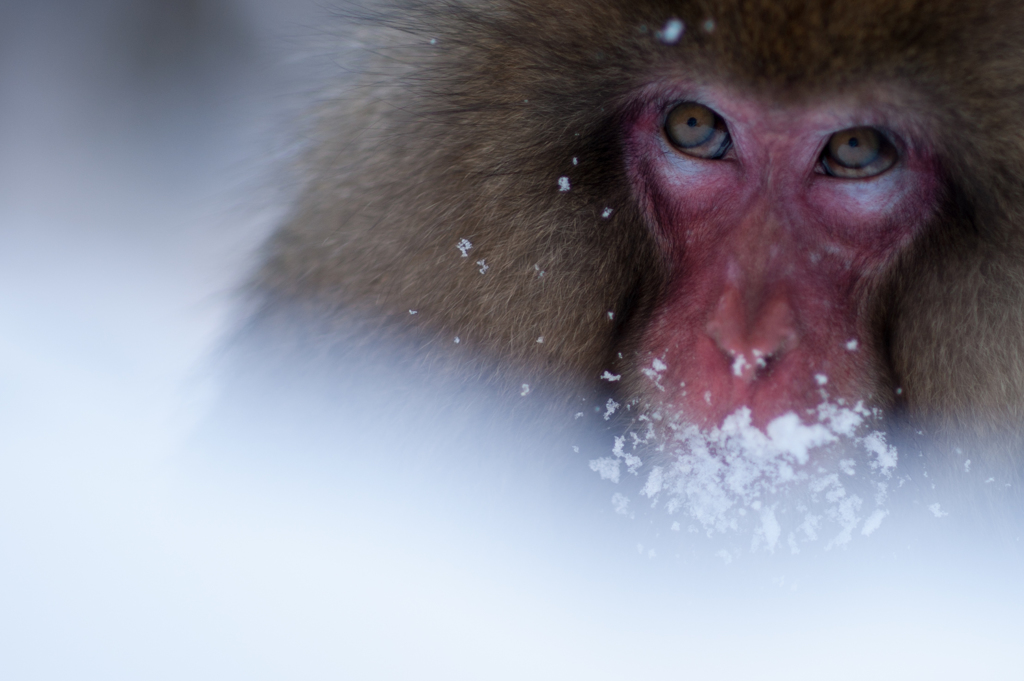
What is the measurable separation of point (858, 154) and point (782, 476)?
433mm

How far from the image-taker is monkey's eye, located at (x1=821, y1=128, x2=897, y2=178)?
1102mm

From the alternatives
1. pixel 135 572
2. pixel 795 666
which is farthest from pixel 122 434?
pixel 795 666

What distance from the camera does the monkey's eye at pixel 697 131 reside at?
116 cm

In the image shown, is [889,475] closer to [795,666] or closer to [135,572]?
[795,666]

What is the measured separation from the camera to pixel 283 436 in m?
1.50

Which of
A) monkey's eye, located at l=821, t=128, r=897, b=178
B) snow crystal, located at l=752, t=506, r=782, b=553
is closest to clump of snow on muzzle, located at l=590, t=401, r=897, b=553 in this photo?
snow crystal, located at l=752, t=506, r=782, b=553

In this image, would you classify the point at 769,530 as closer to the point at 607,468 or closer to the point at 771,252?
the point at 607,468

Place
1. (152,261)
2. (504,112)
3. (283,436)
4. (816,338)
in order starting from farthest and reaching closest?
(152,261)
(283,436)
(504,112)
(816,338)

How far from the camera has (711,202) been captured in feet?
3.76

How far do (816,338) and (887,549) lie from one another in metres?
0.31

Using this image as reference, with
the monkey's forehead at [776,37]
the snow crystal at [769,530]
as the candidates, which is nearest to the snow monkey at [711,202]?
the monkey's forehead at [776,37]

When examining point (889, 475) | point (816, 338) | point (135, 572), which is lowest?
point (135, 572)

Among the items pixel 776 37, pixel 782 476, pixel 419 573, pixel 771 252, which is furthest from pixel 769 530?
pixel 776 37

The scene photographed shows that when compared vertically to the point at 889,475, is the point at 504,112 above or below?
above
